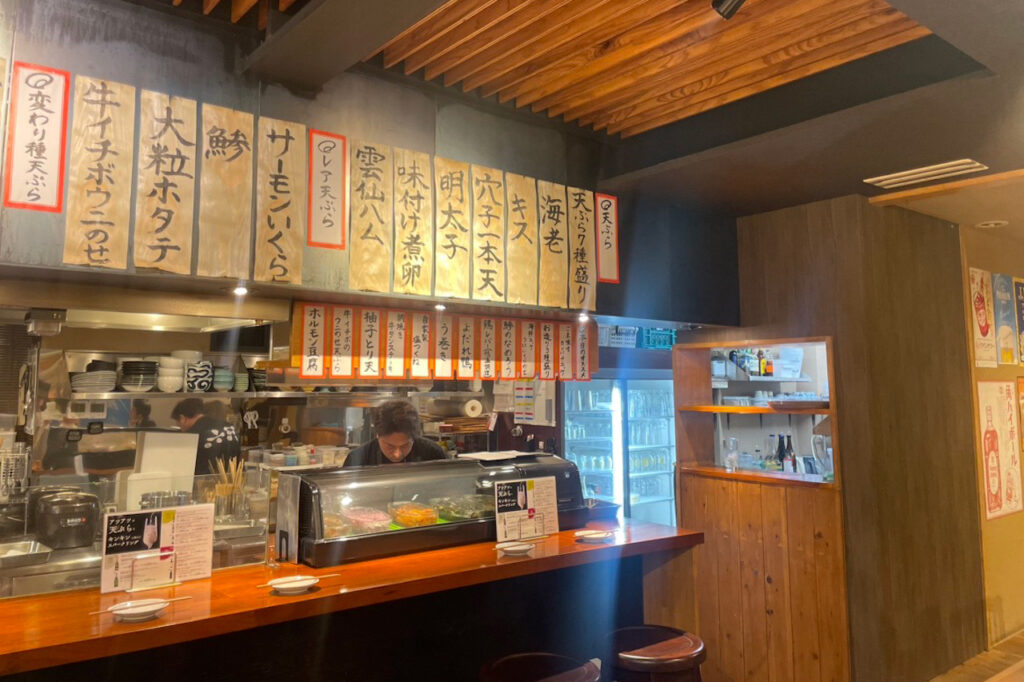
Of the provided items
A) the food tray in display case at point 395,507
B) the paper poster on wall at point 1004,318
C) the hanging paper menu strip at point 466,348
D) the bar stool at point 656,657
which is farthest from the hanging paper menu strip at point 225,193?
the paper poster on wall at point 1004,318

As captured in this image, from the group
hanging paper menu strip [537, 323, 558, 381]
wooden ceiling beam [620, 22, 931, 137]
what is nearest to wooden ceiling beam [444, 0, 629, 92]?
wooden ceiling beam [620, 22, 931, 137]

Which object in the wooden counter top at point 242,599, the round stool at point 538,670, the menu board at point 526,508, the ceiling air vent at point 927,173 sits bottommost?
the round stool at point 538,670

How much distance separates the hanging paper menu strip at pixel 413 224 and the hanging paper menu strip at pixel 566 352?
1.04m

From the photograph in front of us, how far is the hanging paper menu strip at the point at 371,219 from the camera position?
2.82 metres

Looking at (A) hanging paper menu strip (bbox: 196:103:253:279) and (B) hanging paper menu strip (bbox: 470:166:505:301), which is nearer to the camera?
(A) hanging paper menu strip (bbox: 196:103:253:279)

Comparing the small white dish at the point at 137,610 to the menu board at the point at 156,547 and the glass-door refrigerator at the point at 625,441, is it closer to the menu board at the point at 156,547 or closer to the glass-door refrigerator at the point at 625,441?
the menu board at the point at 156,547

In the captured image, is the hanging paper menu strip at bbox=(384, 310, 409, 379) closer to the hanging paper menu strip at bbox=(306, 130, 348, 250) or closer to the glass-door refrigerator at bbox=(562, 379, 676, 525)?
the hanging paper menu strip at bbox=(306, 130, 348, 250)

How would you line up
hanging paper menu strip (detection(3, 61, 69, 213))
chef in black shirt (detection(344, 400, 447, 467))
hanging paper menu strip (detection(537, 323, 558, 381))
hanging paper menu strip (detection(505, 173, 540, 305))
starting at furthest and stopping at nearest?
chef in black shirt (detection(344, 400, 447, 467)) → hanging paper menu strip (detection(537, 323, 558, 381)) → hanging paper menu strip (detection(505, 173, 540, 305)) → hanging paper menu strip (detection(3, 61, 69, 213))

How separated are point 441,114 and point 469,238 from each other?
0.56 m

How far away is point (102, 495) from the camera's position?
2598 mm

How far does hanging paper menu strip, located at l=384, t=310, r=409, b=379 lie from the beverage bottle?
3992 mm

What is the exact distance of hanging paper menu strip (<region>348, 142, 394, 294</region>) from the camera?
111 inches

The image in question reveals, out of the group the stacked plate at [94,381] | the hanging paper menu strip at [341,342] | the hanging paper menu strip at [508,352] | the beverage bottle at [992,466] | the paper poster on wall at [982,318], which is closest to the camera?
the hanging paper menu strip at [341,342]

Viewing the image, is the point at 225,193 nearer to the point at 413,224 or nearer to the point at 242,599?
the point at 413,224
